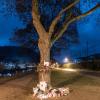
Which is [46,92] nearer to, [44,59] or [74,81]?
[44,59]

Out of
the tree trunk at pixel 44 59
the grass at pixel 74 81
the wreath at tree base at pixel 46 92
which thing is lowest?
the wreath at tree base at pixel 46 92

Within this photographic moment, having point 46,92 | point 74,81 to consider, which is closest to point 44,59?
point 46,92

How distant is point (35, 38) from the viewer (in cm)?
7481

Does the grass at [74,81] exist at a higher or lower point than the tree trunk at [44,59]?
lower

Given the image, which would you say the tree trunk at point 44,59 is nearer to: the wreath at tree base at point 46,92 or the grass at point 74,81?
the wreath at tree base at point 46,92

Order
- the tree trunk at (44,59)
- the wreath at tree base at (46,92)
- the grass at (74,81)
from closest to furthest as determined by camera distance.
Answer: the wreath at tree base at (46,92)
the tree trunk at (44,59)
the grass at (74,81)

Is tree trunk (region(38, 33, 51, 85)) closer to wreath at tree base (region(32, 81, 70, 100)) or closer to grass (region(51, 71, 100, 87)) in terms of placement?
wreath at tree base (region(32, 81, 70, 100))

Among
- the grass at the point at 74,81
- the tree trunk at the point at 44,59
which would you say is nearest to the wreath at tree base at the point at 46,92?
the tree trunk at the point at 44,59

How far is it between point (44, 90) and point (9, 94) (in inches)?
87.7

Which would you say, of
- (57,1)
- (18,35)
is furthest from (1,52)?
(57,1)

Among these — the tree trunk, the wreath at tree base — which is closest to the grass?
the tree trunk

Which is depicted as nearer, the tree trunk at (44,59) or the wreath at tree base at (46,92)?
the wreath at tree base at (46,92)

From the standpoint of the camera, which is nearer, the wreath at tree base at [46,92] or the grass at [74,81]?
the wreath at tree base at [46,92]

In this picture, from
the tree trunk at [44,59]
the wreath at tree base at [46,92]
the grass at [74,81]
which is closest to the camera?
the wreath at tree base at [46,92]
